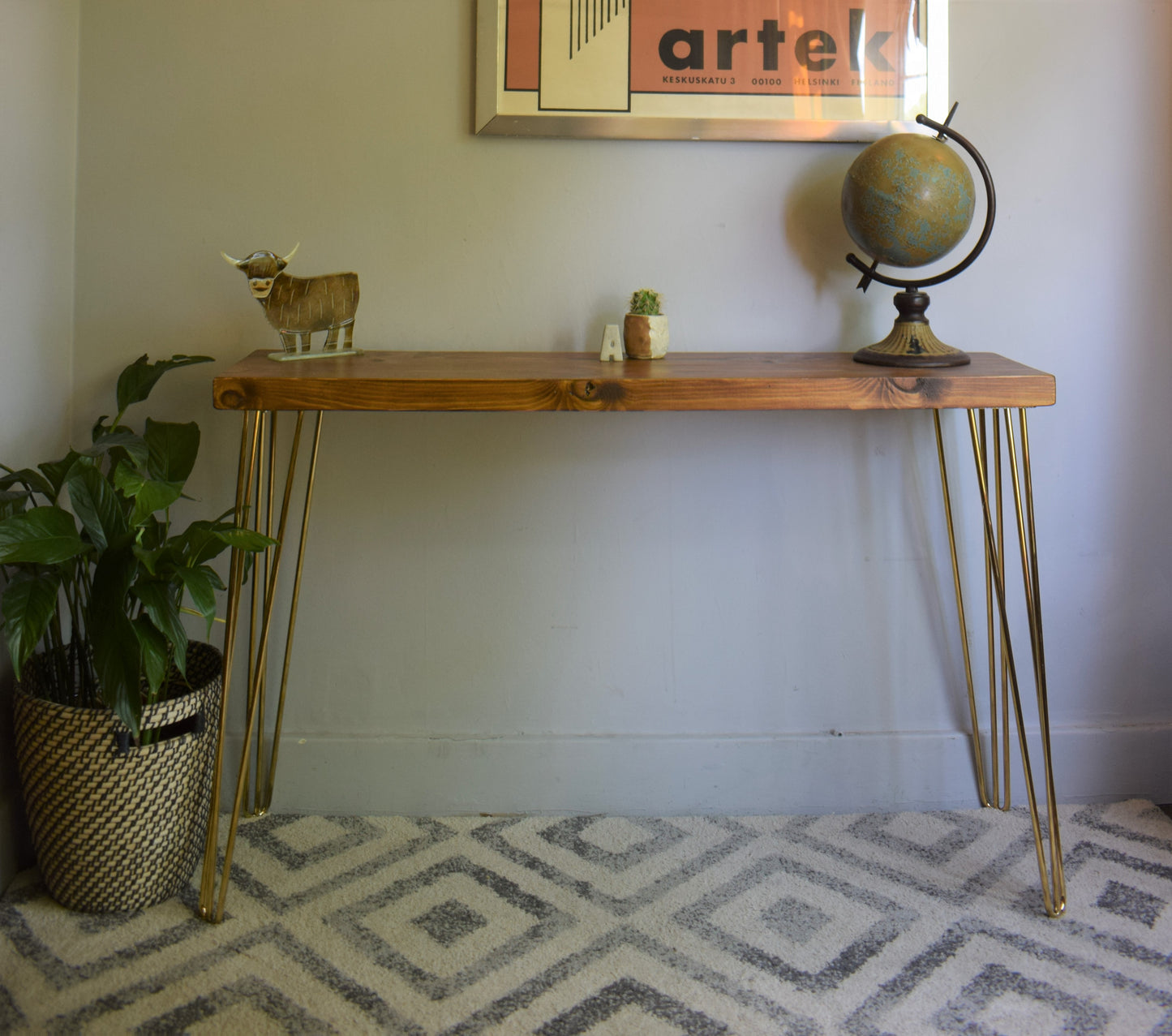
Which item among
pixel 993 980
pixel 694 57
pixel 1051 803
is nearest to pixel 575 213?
pixel 694 57

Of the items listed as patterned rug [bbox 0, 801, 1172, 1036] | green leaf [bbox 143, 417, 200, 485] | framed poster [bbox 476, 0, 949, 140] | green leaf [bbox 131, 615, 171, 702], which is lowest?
patterned rug [bbox 0, 801, 1172, 1036]

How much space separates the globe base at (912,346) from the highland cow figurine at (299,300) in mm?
861

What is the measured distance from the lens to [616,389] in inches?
61.9

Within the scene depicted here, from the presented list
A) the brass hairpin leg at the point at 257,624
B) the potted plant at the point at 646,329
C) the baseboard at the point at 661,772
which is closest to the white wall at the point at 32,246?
the brass hairpin leg at the point at 257,624

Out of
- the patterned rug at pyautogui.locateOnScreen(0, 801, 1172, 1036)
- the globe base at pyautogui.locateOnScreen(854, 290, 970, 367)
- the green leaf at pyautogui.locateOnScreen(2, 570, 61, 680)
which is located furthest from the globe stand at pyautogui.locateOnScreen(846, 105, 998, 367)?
the green leaf at pyautogui.locateOnScreen(2, 570, 61, 680)

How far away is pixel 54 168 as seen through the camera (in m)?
1.85

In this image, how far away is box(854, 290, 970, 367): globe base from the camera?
5.68 ft

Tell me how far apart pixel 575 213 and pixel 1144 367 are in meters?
1.11

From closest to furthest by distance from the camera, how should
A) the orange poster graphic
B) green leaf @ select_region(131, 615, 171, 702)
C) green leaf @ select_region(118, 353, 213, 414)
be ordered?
green leaf @ select_region(131, 615, 171, 702)
green leaf @ select_region(118, 353, 213, 414)
the orange poster graphic

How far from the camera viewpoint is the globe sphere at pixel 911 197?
67.8 inches

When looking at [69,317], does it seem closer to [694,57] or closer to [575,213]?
[575,213]

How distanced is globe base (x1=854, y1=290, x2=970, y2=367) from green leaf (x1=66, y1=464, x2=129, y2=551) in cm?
119

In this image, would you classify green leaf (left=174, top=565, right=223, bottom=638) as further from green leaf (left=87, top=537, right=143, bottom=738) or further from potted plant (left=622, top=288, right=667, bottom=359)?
potted plant (left=622, top=288, right=667, bottom=359)

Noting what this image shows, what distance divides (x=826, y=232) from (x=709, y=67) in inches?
14.1
